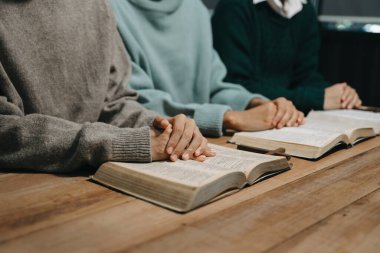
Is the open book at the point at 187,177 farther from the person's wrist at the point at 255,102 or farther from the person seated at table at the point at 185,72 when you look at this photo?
the person's wrist at the point at 255,102

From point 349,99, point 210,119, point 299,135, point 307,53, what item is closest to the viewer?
point 299,135

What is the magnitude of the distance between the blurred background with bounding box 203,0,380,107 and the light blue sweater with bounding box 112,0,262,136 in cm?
102

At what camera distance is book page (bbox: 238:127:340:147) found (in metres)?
1.20

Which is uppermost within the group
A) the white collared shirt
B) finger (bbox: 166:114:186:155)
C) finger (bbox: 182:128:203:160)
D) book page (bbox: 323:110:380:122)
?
the white collared shirt

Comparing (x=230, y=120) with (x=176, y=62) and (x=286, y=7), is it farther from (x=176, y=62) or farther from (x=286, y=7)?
(x=286, y=7)

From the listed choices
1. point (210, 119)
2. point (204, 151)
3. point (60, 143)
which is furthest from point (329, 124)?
point (60, 143)

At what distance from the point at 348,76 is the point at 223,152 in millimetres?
1918

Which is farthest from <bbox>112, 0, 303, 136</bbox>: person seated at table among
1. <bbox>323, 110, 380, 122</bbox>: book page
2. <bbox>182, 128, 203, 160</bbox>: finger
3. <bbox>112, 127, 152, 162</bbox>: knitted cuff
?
<bbox>112, 127, 152, 162</bbox>: knitted cuff

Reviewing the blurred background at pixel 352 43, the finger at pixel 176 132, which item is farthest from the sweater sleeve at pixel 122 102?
the blurred background at pixel 352 43

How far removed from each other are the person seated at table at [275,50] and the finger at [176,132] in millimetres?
907

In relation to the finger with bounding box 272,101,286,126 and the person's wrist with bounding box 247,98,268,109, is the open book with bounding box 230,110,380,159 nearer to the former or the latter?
the finger with bounding box 272,101,286,126

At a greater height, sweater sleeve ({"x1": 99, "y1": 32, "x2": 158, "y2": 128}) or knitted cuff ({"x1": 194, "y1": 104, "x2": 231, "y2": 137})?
sweater sleeve ({"x1": 99, "y1": 32, "x2": 158, "y2": 128})

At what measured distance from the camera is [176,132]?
1018mm

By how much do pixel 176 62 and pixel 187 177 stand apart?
90 cm
